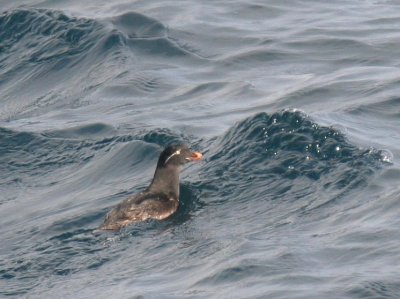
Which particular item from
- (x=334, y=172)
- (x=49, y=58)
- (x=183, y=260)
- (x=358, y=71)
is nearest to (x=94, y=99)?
(x=49, y=58)

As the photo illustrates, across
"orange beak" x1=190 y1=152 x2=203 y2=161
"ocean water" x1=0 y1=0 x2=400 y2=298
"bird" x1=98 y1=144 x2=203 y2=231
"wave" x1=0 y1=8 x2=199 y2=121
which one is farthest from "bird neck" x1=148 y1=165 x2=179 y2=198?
"wave" x1=0 y1=8 x2=199 y2=121

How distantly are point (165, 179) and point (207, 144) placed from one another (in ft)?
5.27

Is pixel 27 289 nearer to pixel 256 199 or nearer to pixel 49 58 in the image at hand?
pixel 256 199

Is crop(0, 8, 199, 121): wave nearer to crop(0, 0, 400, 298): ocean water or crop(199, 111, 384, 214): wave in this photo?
crop(0, 0, 400, 298): ocean water

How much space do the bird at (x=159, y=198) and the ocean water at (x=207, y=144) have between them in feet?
0.59

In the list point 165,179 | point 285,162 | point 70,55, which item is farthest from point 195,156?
point 70,55

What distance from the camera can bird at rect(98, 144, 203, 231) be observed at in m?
13.0

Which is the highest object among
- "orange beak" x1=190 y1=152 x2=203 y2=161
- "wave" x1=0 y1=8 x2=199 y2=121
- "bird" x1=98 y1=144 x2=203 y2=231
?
"wave" x1=0 y1=8 x2=199 y2=121

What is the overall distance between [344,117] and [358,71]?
2.52 metres

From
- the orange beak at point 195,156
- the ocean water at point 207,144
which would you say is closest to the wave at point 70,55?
the ocean water at point 207,144

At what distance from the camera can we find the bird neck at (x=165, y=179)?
13.9 metres

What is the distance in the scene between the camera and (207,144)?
15.5 meters

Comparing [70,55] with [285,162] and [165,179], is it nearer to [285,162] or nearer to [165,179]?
[165,179]

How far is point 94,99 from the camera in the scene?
1792cm
